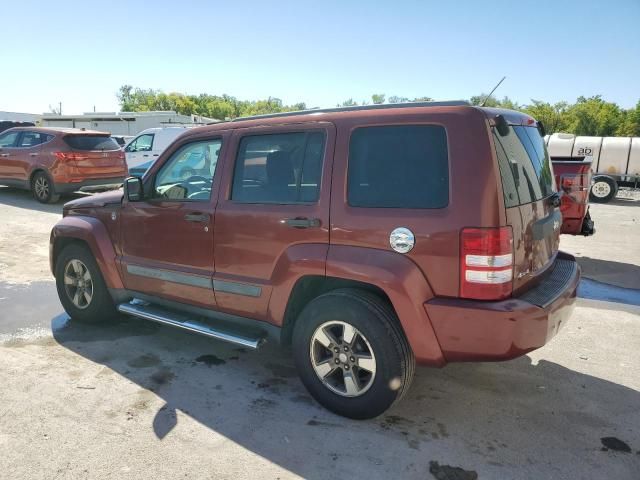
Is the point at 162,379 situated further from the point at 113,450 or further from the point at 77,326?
the point at 77,326

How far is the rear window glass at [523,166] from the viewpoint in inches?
114

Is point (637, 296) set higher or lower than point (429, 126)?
lower

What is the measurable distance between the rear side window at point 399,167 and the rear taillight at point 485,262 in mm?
262

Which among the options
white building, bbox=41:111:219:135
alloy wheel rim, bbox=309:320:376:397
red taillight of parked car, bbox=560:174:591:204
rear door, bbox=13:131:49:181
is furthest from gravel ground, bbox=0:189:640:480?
white building, bbox=41:111:219:135

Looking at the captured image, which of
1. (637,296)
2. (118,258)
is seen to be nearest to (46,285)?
(118,258)

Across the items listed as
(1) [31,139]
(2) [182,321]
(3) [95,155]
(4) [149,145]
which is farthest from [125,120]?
(2) [182,321]

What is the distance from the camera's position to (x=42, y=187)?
39.4 ft

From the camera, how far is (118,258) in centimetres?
444

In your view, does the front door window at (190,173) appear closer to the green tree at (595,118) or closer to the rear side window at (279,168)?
the rear side window at (279,168)

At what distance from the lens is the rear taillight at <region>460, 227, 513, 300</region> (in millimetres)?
2746

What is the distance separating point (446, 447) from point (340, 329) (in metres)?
0.93

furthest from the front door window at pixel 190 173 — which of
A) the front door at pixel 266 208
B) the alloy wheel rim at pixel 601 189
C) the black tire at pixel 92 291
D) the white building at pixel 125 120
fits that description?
the white building at pixel 125 120

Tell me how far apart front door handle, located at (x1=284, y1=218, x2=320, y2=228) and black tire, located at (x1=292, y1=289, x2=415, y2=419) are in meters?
0.45

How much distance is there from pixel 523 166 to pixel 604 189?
15.3 meters
